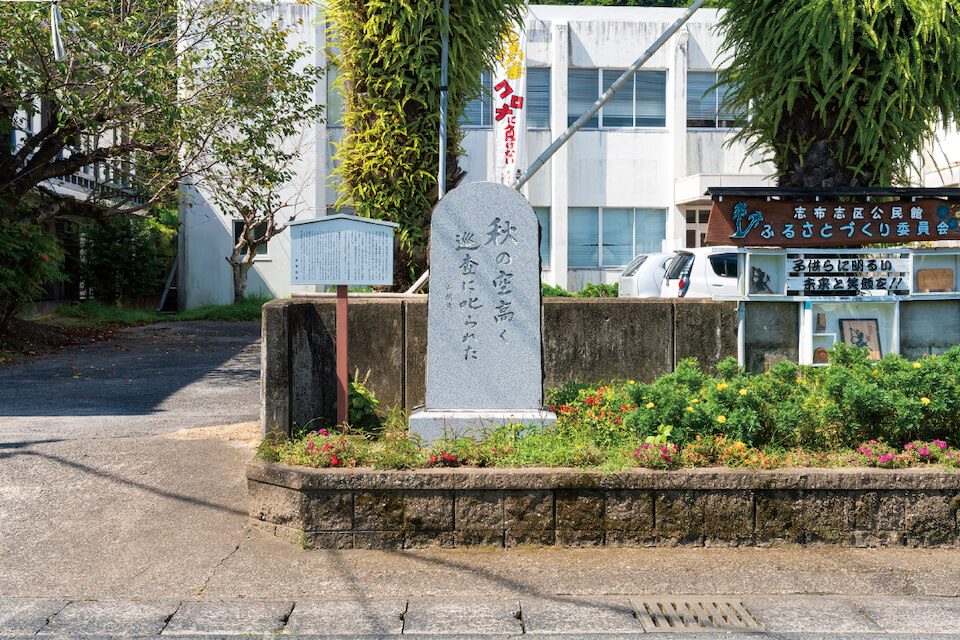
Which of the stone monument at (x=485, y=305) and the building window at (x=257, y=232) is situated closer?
the stone monument at (x=485, y=305)

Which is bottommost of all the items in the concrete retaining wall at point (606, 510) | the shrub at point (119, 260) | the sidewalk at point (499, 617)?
the sidewalk at point (499, 617)

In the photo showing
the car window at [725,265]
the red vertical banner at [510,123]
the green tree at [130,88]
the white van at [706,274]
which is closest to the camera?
the green tree at [130,88]

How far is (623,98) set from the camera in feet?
74.9

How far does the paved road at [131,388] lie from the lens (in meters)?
8.61

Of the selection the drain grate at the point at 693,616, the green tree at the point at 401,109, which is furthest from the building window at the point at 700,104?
the drain grate at the point at 693,616

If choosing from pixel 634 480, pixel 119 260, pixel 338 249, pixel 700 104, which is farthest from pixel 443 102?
pixel 119 260

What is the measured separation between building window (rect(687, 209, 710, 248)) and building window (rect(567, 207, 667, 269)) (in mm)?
795

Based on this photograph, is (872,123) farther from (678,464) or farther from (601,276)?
(601,276)

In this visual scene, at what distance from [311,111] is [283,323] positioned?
11533 mm

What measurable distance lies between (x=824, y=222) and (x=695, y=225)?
50.7 ft

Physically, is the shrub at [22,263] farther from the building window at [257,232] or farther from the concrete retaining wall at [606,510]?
the concrete retaining wall at [606,510]

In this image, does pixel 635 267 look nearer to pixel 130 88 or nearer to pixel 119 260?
pixel 130 88

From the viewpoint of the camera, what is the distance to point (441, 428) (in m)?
6.18

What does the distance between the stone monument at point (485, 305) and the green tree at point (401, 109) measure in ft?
10.9
